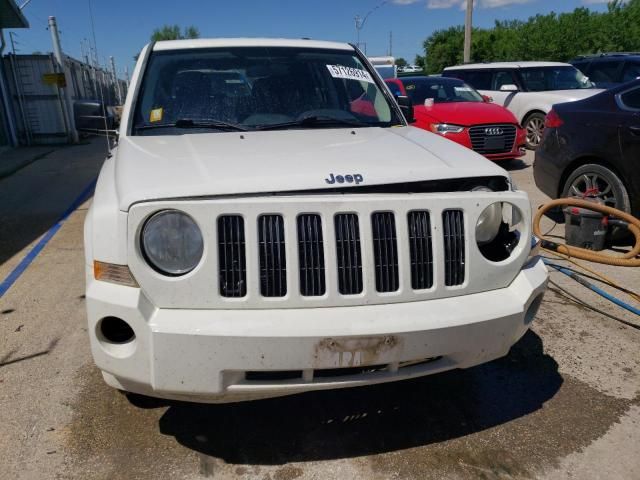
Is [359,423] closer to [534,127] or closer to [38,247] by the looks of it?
[38,247]

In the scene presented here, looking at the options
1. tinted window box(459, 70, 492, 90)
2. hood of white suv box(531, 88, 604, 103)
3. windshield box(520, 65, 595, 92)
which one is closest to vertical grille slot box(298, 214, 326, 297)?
hood of white suv box(531, 88, 604, 103)

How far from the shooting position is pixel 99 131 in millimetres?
3777

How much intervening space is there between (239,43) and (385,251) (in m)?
2.31

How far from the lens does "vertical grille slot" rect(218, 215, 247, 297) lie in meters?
2.01

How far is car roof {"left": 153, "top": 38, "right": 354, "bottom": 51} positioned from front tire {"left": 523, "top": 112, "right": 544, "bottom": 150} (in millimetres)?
7892

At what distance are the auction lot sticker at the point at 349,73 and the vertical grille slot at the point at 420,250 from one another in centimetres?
183

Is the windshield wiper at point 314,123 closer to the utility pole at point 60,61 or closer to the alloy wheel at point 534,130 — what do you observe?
the alloy wheel at point 534,130

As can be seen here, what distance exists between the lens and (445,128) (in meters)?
8.77

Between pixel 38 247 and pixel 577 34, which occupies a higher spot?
pixel 577 34

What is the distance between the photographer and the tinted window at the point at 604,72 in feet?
39.4

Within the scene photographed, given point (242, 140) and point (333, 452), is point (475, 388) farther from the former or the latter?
point (242, 140)

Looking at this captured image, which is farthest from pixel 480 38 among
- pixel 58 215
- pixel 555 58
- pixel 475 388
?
pixel 475 388

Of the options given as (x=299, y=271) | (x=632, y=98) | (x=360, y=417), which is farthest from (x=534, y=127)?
(x=299, y=271)

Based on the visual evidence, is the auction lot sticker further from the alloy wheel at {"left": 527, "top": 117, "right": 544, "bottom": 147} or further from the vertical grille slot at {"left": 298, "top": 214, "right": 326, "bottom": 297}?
the alloy wheel at {"left": 527, "top": 117, "right": 544, "bottom": 147}
